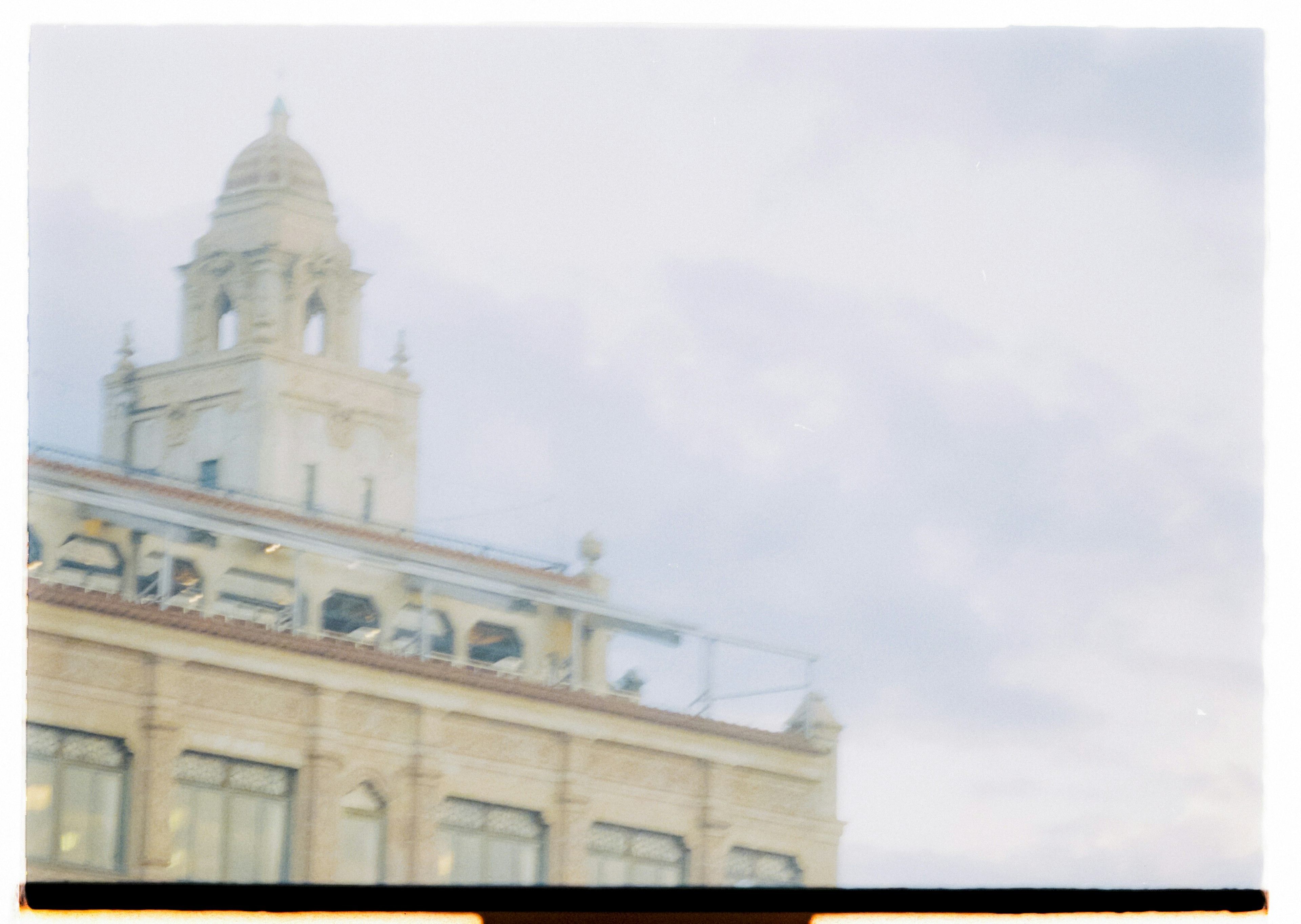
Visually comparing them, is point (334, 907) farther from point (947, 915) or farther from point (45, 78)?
point (45, 78)

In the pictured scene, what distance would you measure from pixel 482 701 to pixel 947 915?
5327mm

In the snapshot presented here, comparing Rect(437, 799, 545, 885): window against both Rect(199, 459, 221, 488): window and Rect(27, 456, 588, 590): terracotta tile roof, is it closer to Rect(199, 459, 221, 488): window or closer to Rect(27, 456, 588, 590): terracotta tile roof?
Rect(27, 456, 588, 590): terracotta tile roof

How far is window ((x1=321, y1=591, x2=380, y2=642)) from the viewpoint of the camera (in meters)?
7.94

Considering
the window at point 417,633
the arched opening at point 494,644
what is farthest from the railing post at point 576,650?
the window at point 417,633

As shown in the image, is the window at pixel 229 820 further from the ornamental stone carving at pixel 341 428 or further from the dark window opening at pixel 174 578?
the ornamental stone carving at pixel 341 428

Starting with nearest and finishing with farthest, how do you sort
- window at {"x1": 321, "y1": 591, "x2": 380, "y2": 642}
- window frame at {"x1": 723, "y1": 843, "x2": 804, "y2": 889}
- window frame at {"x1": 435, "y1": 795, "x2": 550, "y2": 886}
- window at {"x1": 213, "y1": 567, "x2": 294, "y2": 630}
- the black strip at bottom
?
the black strip at bottom
window frame at {"x1": 723, "y1": 843, "x2": 804, "y2": 889}
window frame at {"x1": 435, "y1": 795, "x2": 550, "y2": 886}
window at {"x1": 213, "y1": 567, "x2": 294, "y2": 630}
window at {"x1": 321, "y1": 591, "x2": 380, "y2": 642}

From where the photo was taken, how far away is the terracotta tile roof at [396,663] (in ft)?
22.8

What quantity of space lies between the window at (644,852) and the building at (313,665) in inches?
0.8

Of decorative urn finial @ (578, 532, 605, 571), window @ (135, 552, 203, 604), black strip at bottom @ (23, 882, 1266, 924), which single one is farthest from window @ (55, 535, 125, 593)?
black strip at bottom @ (23, 882, 1266, 924)

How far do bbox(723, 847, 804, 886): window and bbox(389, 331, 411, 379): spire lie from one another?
6.43ft

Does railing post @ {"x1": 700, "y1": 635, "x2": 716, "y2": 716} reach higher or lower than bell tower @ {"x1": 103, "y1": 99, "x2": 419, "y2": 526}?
lower

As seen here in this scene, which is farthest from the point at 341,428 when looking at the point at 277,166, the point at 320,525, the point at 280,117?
the point at 280,117

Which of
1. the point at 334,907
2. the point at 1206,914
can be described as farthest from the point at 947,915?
the point at 334,907

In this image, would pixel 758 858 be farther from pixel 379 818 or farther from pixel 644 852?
pixel 379 818
